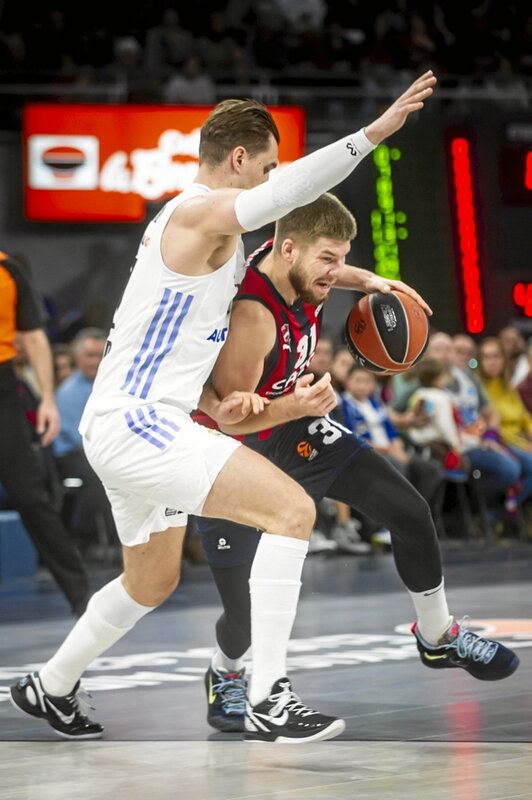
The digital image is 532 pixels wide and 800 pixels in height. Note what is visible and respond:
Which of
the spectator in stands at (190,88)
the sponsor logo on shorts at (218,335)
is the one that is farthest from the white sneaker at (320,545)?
the sponsor logo on shorts at (218,335)

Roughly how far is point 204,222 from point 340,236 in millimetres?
586

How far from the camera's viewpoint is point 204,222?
12.9ft

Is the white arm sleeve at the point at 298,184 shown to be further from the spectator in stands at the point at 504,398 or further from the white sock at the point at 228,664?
the spectator in stands at the point at 504,398

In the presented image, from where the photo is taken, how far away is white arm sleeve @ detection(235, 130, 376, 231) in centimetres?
378

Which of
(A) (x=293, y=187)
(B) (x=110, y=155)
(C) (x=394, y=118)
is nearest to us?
(A) (x=293, y=187)

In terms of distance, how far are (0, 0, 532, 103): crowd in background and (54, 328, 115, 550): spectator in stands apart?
15.1 ft

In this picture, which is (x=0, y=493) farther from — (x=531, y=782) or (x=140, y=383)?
(x=531, y=782)

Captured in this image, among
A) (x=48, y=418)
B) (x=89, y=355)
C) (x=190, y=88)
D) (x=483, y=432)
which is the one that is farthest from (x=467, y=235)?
(x=48, y=418)

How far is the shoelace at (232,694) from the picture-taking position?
4.61m

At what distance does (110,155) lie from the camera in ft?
42.8

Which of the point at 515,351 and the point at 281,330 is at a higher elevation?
the point at 281,330

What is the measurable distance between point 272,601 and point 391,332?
116 cm

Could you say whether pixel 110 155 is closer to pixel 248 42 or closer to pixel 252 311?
pixel 248 42

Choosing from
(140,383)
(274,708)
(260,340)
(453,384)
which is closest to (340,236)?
(260,340)
